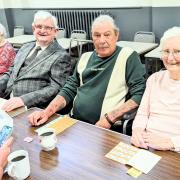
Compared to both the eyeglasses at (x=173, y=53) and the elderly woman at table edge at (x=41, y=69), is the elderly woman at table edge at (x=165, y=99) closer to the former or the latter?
the eyeglasses at (x=173, y=53)

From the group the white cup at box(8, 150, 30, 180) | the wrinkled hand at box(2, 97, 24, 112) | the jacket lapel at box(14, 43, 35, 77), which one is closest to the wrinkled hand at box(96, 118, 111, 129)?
the wrinkled hand at box(2, 97, 24, 112)

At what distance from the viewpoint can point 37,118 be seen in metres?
1.61

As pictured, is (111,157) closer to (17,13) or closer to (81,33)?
(81,33)

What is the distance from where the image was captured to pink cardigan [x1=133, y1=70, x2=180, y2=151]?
1.50m

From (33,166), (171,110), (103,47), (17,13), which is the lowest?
(33,166)

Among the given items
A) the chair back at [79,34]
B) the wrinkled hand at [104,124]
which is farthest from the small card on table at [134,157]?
the chair back at [79,34]

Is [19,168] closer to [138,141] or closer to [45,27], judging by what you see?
[138,141]

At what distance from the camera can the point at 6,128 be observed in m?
1.14

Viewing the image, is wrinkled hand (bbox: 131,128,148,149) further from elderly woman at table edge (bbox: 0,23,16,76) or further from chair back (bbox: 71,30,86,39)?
chair back (bbox: 71,30,86,39)

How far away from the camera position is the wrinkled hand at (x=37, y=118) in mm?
1604

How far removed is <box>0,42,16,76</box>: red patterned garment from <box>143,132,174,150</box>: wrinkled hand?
6.52ft

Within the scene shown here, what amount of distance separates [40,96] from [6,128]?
40.9 inches
